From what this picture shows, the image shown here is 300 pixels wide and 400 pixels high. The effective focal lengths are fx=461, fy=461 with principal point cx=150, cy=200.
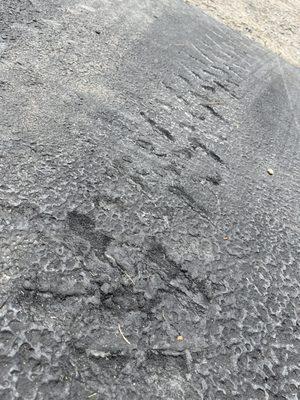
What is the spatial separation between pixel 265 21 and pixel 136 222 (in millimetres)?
4512

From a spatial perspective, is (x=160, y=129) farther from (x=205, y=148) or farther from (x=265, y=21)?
(x=265, y=21)

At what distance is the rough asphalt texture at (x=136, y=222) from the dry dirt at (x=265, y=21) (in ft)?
5.67

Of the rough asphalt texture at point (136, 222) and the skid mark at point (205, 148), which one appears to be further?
the skid mark at point (205, 148)

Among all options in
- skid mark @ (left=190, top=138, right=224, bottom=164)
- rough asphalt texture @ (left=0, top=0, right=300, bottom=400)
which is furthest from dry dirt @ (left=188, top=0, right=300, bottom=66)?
skid mark @ (left=190, top=138, right=224, bottom=164)

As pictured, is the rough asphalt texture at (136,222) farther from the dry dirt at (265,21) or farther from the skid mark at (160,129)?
the dry dirt at (265,21)

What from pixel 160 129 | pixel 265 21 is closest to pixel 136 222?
pixel 160 129

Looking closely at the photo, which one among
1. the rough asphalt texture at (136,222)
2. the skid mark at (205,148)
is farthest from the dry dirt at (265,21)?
the skid mark at (205,148)

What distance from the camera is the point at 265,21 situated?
18.8ft

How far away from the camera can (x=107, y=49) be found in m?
3.50

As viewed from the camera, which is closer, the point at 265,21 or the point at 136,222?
the point at 136,222

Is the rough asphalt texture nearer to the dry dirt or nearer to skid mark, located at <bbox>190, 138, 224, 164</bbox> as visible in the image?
skid mark, located at <bbox>190, 138, 224, 164</bbox>

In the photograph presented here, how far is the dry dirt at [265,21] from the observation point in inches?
205

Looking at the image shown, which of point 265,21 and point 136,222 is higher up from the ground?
point 265,21

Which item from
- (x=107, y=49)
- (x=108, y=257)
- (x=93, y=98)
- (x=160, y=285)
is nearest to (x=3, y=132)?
(x=93, y=98)
